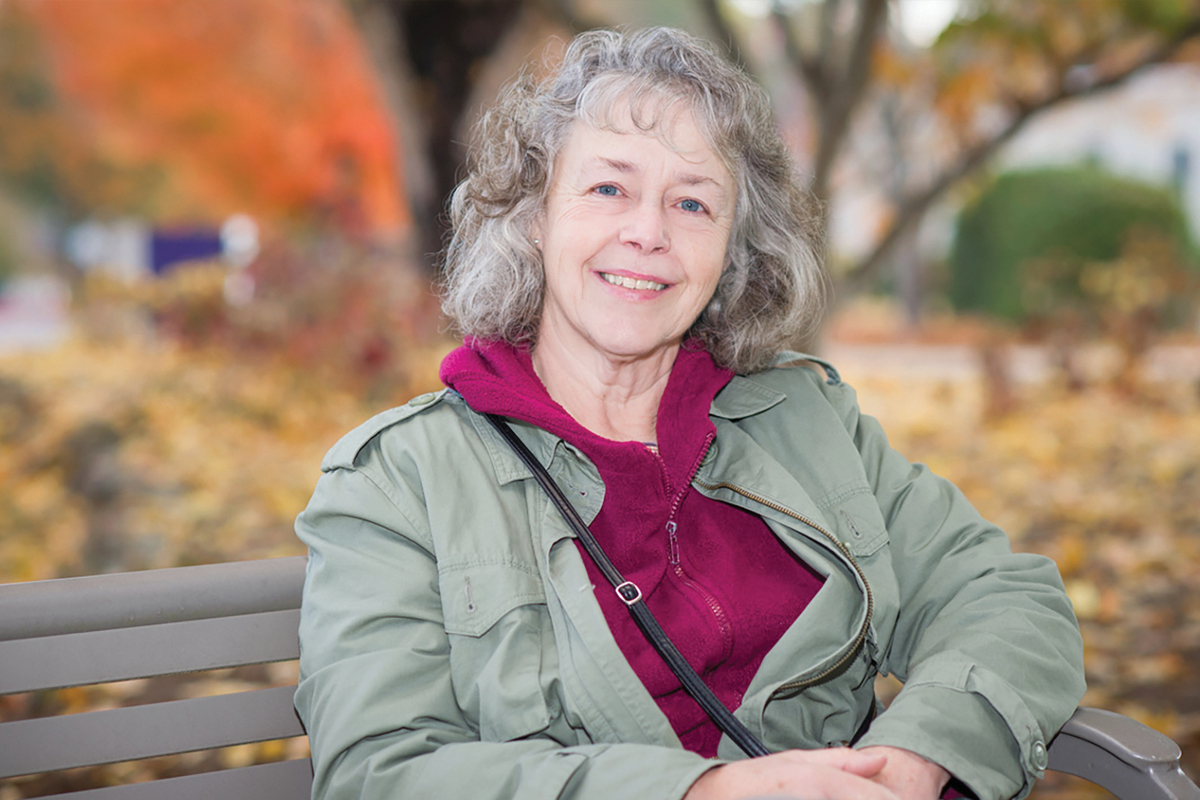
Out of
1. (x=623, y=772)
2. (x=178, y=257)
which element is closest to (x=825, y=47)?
(x=623, y=772)

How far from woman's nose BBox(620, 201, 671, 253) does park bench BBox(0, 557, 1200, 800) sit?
87cm

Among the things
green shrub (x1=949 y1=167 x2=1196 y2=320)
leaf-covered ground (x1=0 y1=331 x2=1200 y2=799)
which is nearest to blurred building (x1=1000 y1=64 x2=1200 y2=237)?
green shrub (x1=949 y1=167 x2=1196 y2=320)

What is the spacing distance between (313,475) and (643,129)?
5.15 metres

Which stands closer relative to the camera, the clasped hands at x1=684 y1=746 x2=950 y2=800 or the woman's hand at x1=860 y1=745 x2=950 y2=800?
the clasped hands at x1=684 y1=746 x2=950 y2=800

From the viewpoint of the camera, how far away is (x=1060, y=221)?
11094mm

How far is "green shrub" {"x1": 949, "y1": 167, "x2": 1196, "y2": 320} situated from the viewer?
36.0ft

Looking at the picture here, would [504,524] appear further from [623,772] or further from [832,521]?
[832,521]

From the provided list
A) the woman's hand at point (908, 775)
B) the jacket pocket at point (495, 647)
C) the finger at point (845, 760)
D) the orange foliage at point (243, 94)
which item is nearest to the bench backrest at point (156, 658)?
the jacket pocket at point (495, 647)

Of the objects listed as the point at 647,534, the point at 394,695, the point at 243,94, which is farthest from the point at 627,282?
the point at 243,94

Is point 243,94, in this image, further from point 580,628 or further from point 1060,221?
point 580,628

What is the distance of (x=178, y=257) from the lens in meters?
10.8

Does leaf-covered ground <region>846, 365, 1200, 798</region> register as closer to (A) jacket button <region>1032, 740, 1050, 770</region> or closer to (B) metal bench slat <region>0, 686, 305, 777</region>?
(A) jacket button <region>1032, 740, 1050, 770</region>

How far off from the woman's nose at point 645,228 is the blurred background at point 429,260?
0.48 meters

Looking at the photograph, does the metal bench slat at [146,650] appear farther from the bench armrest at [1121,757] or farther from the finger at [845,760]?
the bench armrest at [1121,757]
